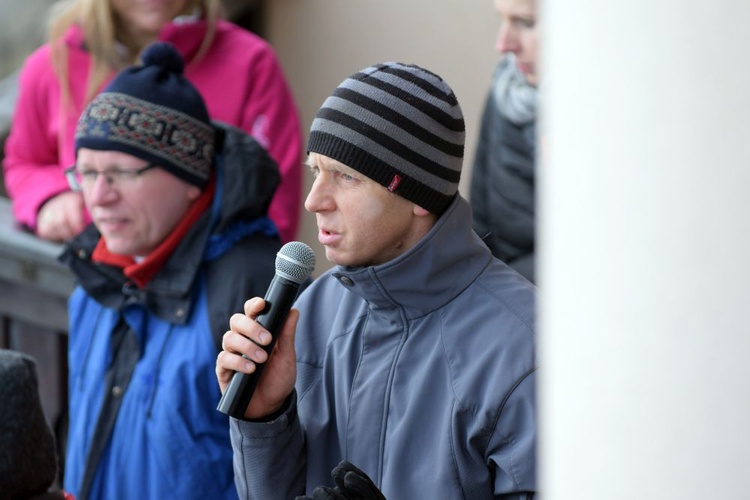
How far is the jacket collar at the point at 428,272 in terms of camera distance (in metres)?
1.88

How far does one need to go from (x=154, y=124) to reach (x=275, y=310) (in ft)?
3.51

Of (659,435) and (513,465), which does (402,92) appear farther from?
(659,435)

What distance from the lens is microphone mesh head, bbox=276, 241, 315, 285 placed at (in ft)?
6.02

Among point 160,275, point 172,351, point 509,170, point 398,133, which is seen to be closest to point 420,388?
point 398,133

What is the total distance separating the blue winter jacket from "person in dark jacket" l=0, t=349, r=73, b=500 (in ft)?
2.06

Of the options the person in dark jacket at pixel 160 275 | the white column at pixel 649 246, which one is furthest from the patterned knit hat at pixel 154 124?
the white column at pixel 649 246

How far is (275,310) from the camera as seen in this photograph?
1.82 metres

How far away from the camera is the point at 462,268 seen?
A: 6.39 feet

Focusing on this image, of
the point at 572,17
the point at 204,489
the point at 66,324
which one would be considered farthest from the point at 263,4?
the point at 572,17

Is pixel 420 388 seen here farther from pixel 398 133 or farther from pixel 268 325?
pixel 398 133

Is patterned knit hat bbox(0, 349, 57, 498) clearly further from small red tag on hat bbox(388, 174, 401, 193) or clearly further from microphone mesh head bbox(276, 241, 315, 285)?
small red tag on hat bbox(388, 174, 401, 193)

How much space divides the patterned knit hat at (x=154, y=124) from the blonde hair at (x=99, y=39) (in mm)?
→ 587

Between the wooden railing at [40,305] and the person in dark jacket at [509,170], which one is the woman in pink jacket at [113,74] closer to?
the wooden railing at [40,305]

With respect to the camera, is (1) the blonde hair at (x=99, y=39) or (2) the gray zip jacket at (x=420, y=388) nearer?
(2) the gray zip jacket at (x=420, y=388)
